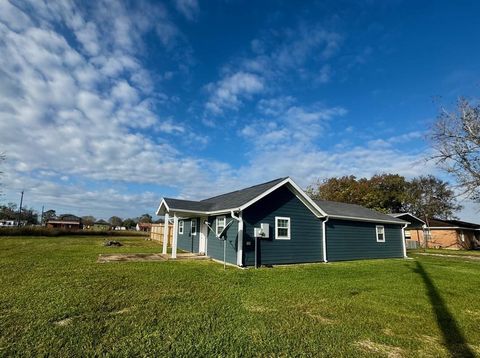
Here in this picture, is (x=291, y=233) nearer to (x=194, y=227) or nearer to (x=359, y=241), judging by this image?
(x=359, y=241)

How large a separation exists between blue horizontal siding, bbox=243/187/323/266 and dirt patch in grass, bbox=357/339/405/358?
25.1 ft

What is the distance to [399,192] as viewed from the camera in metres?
42.3

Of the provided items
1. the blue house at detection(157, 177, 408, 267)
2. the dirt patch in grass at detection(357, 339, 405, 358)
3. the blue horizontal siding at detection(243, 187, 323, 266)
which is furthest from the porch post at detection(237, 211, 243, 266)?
the dirt patch in grass at detection(357, 339, 405, 358)

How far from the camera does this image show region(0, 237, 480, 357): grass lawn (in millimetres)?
4090

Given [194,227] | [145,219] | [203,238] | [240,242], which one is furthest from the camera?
[145,219]

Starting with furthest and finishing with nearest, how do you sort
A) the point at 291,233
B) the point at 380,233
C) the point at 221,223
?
1. the point at 380,233
2. the point at 221,223
3. the point at 291,233

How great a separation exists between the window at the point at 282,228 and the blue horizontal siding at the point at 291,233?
0.17 m

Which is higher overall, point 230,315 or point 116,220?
point 116,220

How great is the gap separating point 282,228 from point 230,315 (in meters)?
7.81

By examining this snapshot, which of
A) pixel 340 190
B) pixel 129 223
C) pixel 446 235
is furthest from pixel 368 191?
pixel 129 223

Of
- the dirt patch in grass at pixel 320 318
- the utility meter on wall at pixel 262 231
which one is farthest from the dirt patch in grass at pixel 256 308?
the utility meter on wall at pixel 262 231

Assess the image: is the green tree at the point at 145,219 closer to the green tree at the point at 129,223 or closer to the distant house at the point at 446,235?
the green tree at the point at 129,223

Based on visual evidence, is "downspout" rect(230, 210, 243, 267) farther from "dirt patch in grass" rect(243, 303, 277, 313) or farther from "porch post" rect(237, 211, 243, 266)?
"dirt patch in grass" rect(243, 303, 277, 313)

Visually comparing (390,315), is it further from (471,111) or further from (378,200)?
(378,200)
